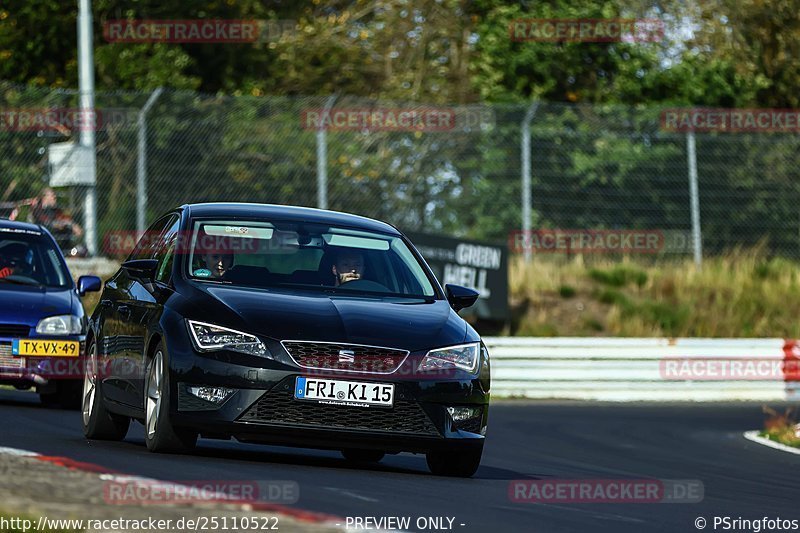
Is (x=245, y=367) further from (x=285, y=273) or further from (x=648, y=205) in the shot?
(x=648, y=205)

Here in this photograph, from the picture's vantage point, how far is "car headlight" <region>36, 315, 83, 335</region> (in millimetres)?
14133

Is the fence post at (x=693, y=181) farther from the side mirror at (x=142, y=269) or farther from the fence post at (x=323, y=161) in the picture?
the side mirror at (x=142, y=269)

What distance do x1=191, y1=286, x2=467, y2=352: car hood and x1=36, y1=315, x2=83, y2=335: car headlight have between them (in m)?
4.98

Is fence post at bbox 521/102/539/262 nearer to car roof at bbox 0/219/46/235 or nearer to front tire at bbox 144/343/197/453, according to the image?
car roof at bbox 0/219/46/235

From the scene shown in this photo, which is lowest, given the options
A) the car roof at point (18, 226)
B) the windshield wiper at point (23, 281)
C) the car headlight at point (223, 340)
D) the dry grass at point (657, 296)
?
the dry grass at point (657, 296)

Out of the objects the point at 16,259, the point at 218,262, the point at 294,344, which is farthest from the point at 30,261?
the point at 294,344

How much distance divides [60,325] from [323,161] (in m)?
8.76

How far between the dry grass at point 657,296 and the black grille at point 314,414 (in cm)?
1576

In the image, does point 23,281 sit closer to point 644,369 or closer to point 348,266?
point 348,266

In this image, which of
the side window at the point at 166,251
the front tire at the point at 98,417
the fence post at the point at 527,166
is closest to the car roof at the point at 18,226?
the front tire at the point at 98,417

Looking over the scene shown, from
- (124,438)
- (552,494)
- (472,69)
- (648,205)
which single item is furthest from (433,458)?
(472,69)

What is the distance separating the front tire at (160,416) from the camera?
9133mm

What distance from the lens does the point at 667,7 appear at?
114 ft

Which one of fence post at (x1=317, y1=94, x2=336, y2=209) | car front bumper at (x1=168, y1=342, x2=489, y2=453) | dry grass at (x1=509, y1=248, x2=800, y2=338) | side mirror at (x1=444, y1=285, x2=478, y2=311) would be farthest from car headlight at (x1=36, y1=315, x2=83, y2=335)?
dry grass at (x1=509, y1=248, x2=800, y2=338)
